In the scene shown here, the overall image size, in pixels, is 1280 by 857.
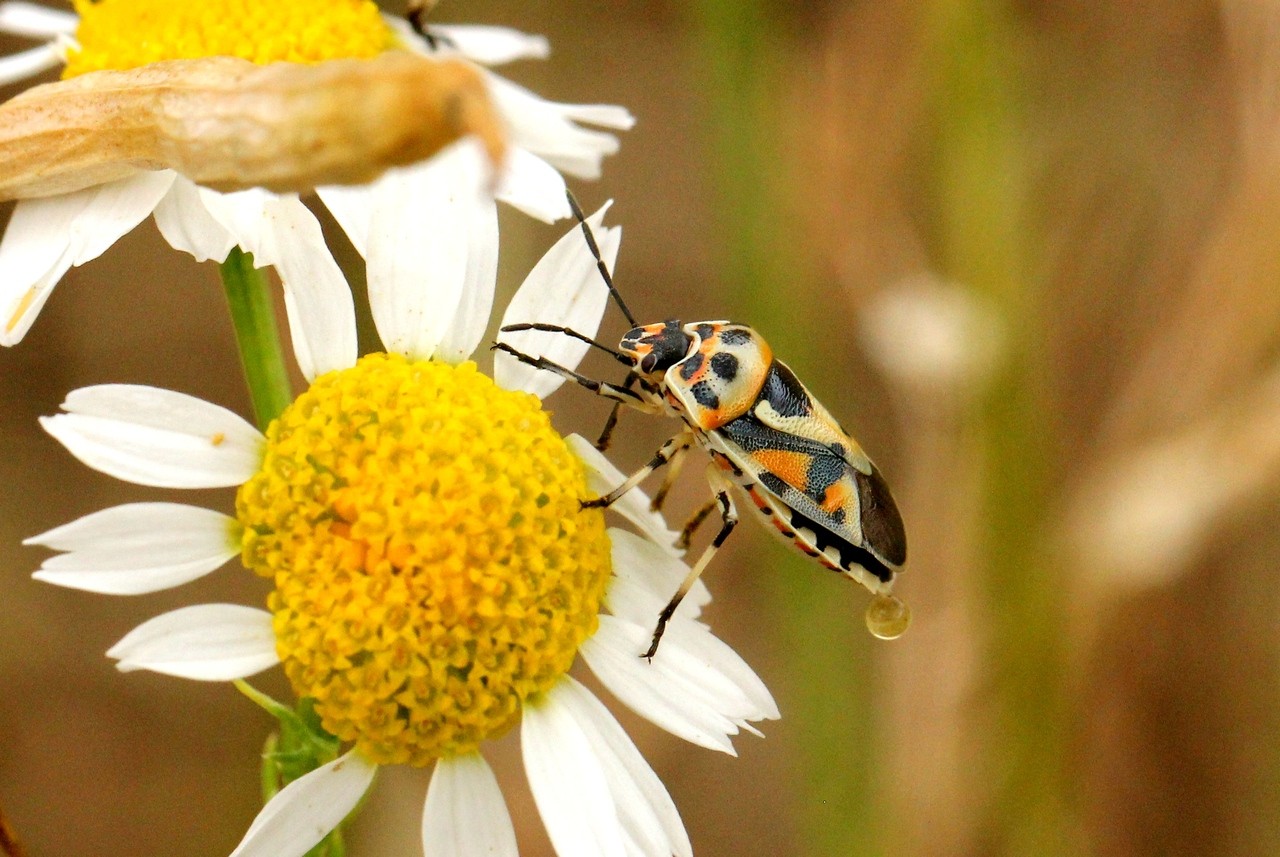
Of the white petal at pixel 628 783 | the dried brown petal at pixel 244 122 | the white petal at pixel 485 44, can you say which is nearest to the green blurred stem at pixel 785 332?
the white petal at pixel 485 44

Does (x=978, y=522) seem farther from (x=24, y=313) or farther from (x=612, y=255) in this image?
(x=24, y=313)

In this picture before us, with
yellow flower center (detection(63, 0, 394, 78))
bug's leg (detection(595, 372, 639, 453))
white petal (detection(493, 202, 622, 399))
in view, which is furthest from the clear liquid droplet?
yellow flower center (detection(63, 0, 394, 78))

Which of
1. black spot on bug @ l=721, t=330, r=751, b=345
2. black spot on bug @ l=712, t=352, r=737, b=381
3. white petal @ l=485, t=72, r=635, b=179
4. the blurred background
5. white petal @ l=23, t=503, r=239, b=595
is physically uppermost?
white petal @ l=485, t=72, r=635, b=179

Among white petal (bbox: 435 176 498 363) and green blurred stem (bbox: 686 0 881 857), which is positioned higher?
white petal (bbox: 435 176 498 363)

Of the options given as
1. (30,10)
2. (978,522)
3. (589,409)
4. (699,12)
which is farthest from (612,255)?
(589,409)

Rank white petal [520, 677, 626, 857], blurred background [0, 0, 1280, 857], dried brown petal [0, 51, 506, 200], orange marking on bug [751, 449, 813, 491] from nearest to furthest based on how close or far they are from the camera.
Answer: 1. dried brown petal [0, 51, 506, 200]
2. white petal [520, 677, 626, 857]
3. orange marking on bug [751, 449, 813, 491]
4. blurred background [0, 0, 1280, 857]

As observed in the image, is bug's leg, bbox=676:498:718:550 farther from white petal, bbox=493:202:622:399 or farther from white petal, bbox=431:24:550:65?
white petal, bbox=431:24:550:65
